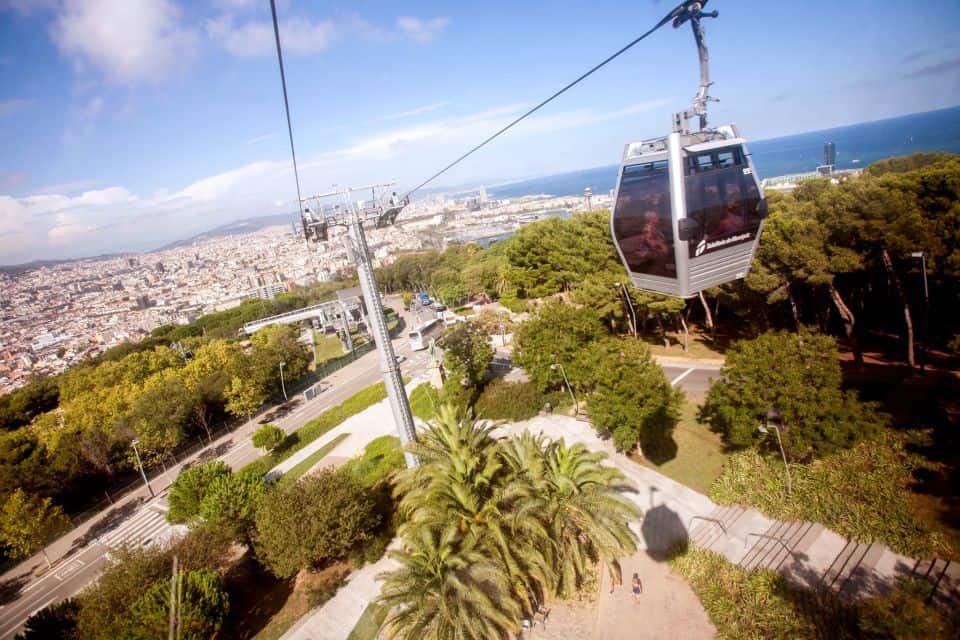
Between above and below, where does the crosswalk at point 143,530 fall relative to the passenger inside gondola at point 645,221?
below

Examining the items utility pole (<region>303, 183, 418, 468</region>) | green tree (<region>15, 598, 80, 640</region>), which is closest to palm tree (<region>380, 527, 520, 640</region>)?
utility pole (<region>303, 183, 418, 468</region>)

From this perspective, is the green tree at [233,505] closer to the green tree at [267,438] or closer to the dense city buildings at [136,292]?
the green tree at [267,438]

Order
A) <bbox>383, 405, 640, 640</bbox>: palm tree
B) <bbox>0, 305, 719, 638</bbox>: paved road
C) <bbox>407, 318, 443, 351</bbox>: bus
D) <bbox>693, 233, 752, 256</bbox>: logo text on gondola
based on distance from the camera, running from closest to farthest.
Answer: <bbox>693, 233, 752, 256</bbox>: logo text on gondola
<bbox>383, 405, 640, 640</bbox>: palm tree
<bbox>0, 305, 719, 638</bbox>: paved road
<bbox>407, 318, 443, 351</bbox>: bus

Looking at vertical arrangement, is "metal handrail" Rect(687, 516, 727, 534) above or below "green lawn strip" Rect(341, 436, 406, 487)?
above

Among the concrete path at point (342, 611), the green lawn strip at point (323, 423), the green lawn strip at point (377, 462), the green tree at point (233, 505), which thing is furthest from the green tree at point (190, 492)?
the concrete path at point (342, 611)

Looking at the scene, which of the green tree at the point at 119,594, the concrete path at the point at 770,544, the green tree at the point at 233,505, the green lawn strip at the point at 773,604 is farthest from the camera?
the green tree at the point at 233,505

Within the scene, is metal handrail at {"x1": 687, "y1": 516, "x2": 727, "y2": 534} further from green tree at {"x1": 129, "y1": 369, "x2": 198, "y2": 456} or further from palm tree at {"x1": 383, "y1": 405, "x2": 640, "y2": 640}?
green tree at {"x1": 129, "y1": 369, "x2": 198, "y2": 456}

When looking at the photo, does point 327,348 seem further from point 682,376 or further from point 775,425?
point 775,425
